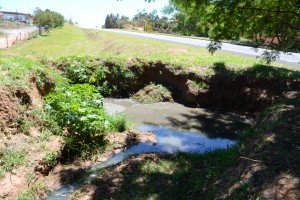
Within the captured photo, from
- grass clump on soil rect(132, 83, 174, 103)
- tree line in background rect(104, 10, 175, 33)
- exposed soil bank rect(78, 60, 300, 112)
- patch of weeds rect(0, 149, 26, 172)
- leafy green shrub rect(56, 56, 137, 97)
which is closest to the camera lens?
patch of weeds rect(0, 149, 26, 172)

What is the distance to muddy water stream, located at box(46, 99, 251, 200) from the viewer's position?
992 cm

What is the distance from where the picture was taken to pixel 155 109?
559 inches

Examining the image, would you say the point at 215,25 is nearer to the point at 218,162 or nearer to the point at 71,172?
the point at 218,162

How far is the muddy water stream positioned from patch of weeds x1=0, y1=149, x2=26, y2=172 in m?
1.08

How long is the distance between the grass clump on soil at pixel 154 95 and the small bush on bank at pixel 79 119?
4980 millimetres

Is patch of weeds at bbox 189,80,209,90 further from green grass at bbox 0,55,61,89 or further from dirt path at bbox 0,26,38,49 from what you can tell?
dirt path at bbox 0,26,38,49

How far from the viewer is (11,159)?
755cm

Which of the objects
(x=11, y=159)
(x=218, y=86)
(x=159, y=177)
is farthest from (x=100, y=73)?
(x=159, y=177)

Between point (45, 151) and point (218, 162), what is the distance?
4.12m

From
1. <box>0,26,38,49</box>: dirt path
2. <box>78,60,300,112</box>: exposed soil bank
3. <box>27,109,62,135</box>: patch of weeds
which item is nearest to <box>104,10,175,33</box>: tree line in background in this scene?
<box>0,26,38,49</box>: dirt path

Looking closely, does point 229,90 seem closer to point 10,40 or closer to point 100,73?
point 100,73

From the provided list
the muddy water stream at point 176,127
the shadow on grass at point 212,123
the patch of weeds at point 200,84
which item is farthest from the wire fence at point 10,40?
the shadow on grass at point 212,123

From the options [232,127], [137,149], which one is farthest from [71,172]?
[232,127]

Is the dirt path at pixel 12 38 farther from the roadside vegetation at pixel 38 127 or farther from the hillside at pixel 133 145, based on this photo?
the roadside vegetation at pixel 38 127
